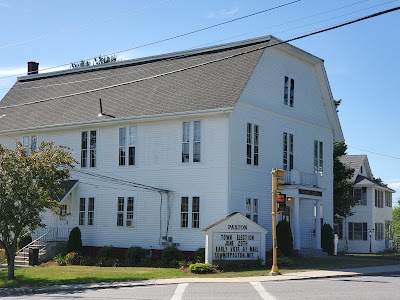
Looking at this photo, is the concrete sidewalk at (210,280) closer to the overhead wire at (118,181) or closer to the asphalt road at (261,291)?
the asphalt road at (261,291)

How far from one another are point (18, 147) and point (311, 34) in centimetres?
1248

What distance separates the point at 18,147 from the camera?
25.0 meters

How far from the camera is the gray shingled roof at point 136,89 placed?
32.2 meters

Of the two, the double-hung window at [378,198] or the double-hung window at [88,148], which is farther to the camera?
the double-hung window at [378,198]

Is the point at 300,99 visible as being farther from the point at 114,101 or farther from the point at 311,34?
the point at 311,34

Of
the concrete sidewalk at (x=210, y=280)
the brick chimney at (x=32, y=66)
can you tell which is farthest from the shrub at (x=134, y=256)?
the brick chimney at (x=32, y=66)

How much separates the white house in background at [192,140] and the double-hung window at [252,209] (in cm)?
6

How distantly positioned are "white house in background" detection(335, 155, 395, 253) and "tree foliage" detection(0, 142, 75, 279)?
3605 centimetres

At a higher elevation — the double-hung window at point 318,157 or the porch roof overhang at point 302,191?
the double-hung window at point 318,157

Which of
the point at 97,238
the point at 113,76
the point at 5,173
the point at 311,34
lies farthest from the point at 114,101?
the point at 311,34

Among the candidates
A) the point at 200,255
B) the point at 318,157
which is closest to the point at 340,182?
the point at 318,157

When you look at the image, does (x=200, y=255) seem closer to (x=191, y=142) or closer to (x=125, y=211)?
(x=191, y=142)

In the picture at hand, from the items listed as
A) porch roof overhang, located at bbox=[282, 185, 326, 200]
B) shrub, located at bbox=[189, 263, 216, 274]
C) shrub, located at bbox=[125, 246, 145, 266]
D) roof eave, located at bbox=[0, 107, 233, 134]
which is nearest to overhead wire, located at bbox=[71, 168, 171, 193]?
roof eave, located at bbox=[0, 107, 233, 134]

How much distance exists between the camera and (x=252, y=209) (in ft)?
105
